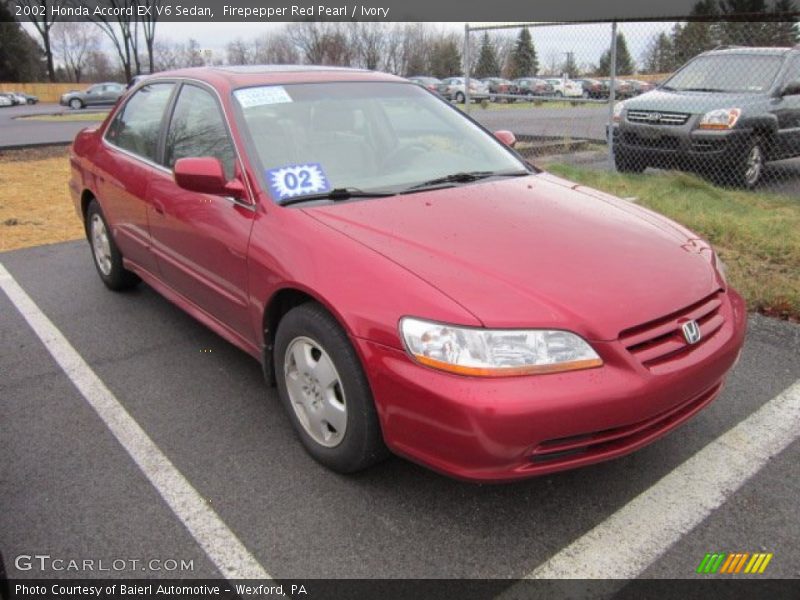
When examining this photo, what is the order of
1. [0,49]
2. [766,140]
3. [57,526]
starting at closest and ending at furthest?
[57,526]
[766,140]
[0,49]

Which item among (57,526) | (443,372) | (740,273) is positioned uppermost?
(443,372)

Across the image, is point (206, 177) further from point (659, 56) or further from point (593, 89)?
point (593, 89)

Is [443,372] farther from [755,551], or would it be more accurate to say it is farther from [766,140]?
[766,140]

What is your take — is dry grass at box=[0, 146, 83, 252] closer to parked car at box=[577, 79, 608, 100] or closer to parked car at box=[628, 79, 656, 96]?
parked car at box=[577, 79, 608, 100]

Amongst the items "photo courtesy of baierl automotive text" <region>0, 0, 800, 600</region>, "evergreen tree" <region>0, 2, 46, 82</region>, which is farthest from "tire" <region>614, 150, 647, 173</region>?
"evergreen tree" <region>0, 2, 46, 82</region>

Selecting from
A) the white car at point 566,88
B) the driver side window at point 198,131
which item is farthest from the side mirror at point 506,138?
the white car at point 566,88

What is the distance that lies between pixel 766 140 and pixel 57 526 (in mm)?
8174

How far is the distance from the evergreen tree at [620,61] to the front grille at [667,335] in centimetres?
673

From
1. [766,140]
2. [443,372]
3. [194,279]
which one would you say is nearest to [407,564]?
[443,372]

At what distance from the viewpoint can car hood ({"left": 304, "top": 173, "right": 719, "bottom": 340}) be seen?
2.23m

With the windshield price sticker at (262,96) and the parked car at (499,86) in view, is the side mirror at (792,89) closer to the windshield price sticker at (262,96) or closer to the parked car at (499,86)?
the parked car at (499,86)

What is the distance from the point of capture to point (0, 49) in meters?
55.8

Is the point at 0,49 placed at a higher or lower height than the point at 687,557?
higher

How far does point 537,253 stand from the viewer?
8.21 ft
